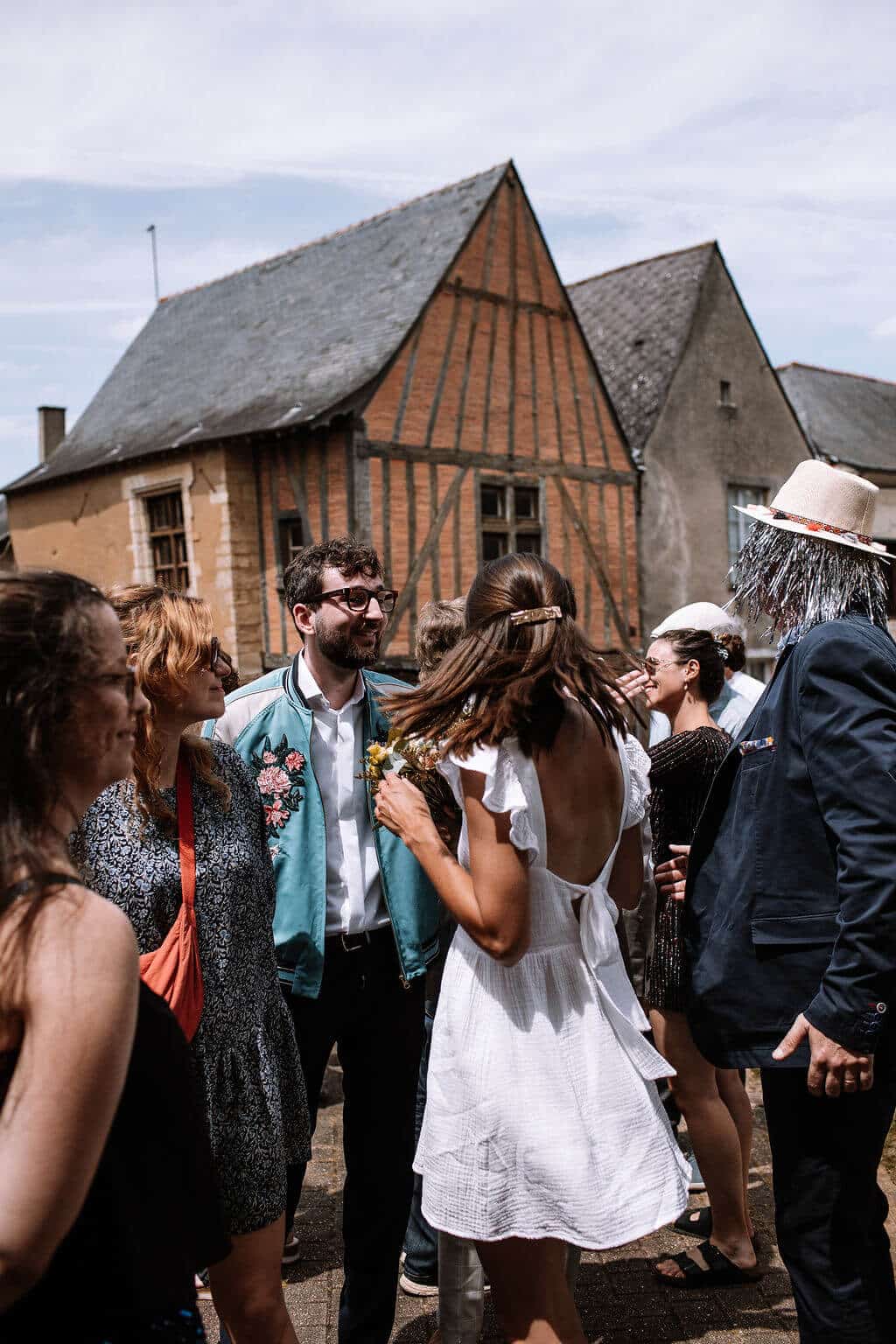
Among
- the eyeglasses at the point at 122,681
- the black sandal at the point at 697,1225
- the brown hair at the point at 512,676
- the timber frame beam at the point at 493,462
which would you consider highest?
the timber frame beam at the point at 493,462

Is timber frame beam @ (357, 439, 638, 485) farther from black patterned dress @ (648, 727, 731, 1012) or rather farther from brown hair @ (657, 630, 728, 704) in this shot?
black patterned dress @ (648, 727, 731, 1012)

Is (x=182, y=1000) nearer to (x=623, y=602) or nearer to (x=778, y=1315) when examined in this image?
(x=778, y=1315)

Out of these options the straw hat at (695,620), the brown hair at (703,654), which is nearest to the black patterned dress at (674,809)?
the brown hair at (703,654)

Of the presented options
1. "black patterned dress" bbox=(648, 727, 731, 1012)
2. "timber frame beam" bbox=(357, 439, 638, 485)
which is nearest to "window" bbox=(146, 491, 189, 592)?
"timber frame beam" bbox=(357, 439, 638, 485)

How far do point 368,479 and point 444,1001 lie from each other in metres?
10.8

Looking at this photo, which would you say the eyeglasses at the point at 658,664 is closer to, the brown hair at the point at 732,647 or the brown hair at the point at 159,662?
the brown hair at the point at 732,647

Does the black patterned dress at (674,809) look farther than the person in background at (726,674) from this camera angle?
No

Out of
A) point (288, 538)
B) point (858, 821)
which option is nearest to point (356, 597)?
A: point (858, 821)

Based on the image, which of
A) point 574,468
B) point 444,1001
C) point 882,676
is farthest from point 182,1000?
point 574,468

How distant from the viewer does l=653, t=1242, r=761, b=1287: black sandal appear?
317 cm

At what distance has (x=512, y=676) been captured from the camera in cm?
216

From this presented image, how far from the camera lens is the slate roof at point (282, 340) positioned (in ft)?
43.6

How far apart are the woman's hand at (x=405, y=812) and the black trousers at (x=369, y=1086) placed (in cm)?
61

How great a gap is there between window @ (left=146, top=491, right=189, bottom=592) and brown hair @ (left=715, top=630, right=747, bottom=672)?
408 inches
